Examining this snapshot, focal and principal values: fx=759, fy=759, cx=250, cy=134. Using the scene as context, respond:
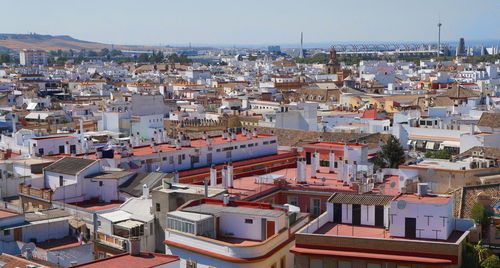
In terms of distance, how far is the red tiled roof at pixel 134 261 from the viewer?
456 inches

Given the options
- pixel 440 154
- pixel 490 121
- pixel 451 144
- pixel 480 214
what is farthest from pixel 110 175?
pixel 490 121

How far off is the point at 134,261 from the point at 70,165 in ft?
25.4

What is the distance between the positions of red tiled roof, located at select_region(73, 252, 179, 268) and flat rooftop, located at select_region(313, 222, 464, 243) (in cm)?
290

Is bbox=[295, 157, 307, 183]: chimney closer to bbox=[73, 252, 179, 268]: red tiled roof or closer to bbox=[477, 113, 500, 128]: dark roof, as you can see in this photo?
bbox=[73, 252, 179, 268]: red tiled roof

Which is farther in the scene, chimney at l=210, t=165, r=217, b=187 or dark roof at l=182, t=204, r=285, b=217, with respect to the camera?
chimney at l=210, t=165, r=217, b=187

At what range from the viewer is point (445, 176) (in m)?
19.3

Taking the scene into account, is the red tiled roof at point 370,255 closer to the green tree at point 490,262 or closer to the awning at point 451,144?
the green tree at point 490,262

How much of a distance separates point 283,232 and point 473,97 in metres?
34.2

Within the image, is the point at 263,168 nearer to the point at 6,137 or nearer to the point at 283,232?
the point at 283,232

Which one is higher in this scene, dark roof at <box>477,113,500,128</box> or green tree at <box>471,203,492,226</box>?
dark roof at <box>477,113,500,128</box>

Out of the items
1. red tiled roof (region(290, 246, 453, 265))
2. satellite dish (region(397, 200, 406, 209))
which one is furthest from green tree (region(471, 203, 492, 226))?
red tiled roof (region(290, 246, 453, 265))

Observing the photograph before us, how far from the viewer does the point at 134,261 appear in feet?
39.0

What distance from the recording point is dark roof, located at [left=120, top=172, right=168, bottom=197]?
1756 cm

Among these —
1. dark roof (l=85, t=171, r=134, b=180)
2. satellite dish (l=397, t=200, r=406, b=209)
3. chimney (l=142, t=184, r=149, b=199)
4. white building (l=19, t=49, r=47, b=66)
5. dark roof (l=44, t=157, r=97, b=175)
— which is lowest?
chimney (l=142, t=184, r=149, b=199)
